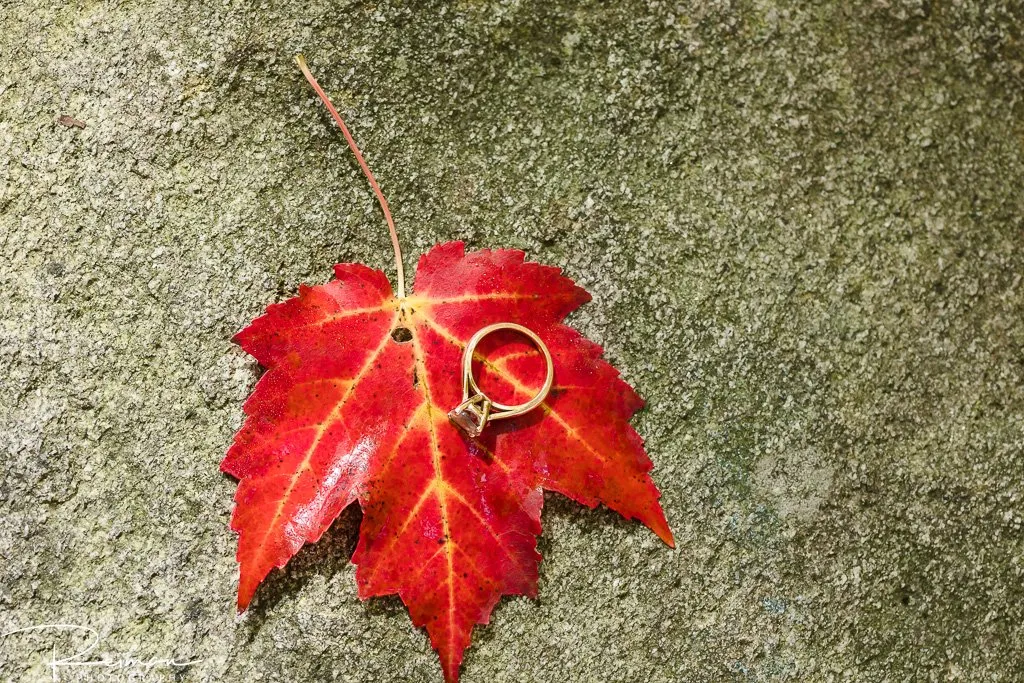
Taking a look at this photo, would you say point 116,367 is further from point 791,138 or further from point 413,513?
point 791,138

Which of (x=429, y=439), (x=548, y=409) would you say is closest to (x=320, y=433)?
(x=429, y=439)

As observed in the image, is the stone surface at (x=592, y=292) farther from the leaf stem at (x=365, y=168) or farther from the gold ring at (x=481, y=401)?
the gold ring at (x=481, y=401)

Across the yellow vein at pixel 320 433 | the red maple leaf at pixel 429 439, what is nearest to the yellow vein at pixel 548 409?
the red maple leaf at pixel 429 439

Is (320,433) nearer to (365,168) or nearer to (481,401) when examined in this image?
(481,401)

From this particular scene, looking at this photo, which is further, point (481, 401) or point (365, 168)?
point (365, 168)

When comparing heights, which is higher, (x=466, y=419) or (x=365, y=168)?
(x=365, y=168)

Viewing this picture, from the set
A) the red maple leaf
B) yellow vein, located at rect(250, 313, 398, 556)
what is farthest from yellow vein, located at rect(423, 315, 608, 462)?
yellow vein, located at rect(250, 313, 398, 556)
